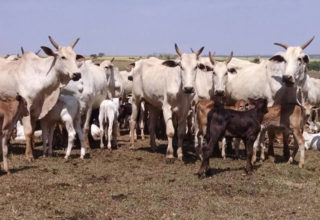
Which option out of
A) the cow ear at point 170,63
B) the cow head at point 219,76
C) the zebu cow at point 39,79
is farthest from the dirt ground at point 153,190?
the cow ear at point 170,63

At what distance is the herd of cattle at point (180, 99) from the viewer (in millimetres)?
10211

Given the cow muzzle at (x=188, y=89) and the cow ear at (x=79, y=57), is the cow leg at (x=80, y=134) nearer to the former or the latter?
the cow ear at (x=79, y=57)

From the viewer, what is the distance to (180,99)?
1238 cm

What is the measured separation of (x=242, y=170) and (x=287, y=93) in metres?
2.74

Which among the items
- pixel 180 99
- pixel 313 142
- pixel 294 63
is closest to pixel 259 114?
pixel 294 63

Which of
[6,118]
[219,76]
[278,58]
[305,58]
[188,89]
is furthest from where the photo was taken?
[219,76]

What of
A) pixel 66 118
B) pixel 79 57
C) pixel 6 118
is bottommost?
pixel 66 118

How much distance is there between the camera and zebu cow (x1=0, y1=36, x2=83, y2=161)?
1230 centimetres

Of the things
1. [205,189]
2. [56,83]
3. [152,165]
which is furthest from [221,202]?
[56,83]

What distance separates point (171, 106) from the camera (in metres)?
12.5

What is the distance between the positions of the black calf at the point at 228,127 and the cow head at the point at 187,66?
145 cm

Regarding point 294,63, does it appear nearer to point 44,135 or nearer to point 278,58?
Result: point 278,58

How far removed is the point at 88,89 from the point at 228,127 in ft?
17.9

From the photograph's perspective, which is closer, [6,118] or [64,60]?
[6,118]
